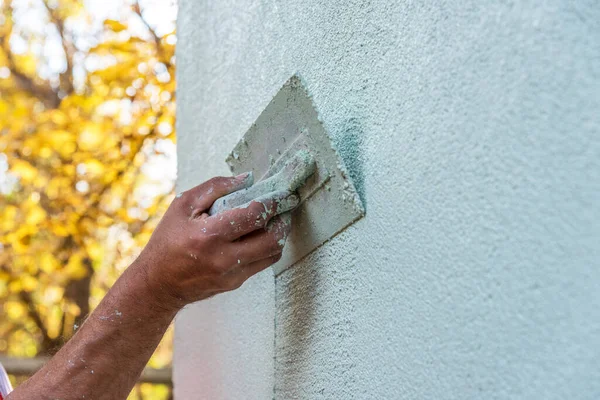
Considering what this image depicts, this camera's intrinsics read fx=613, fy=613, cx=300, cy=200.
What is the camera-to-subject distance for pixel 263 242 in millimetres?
1233

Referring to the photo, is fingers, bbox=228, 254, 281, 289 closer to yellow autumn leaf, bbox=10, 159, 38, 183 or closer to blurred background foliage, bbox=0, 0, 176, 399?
blurred background foliage, bbox=0, 0, 176, 399

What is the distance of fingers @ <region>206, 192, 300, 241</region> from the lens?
1181mm

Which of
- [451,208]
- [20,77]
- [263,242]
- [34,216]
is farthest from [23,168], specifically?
[451,208]

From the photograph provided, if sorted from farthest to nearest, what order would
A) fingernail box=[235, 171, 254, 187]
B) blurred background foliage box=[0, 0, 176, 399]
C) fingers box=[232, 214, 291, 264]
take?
blurred background foliage box=[0, 0, 176, 399] < fingernail box=[235, 171, 254, 187] < fingers box=[232, 214, 291, 264]

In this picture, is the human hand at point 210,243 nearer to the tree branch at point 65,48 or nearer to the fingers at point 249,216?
the fingers at point 249,216

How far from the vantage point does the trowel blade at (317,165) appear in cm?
113

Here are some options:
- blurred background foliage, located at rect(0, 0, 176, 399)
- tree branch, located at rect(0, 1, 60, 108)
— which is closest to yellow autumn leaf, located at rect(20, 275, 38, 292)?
blurred background foliage, located at rect(0, 0, 176, 399)

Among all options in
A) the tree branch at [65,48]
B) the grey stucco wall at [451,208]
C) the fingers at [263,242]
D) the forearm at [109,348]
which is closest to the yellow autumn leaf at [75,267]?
the tree branch at [65,48]

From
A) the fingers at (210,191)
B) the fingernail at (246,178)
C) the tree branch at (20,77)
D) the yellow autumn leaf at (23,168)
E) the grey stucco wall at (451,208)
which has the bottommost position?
the grey stucco wall at (451,208)

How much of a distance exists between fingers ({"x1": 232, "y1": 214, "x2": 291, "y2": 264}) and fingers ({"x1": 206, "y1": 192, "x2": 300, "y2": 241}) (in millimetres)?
24

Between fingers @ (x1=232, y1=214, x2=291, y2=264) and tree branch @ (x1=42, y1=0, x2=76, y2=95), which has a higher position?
tree branch @ (x1=42, y1=0, x2=76, y2=95)

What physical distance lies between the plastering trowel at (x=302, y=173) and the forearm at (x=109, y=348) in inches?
11.6

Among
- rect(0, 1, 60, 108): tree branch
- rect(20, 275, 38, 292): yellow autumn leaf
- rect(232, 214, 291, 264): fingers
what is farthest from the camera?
rect(0, 1, 60, 108): tree branch

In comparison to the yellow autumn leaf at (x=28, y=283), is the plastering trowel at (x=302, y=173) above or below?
below
